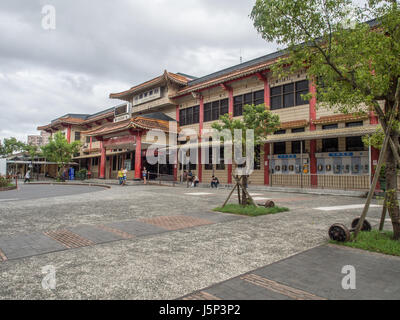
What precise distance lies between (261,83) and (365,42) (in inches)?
652

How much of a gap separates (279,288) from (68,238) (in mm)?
3982

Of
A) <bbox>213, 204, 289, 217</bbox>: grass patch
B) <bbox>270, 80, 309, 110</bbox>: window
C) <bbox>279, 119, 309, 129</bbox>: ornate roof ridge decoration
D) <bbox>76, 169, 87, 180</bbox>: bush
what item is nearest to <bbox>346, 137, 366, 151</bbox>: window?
<bbox>279, 119, 309, 129</bbox>: ornate roof ridge decoration

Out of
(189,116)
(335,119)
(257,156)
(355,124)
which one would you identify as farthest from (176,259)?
(189,116)

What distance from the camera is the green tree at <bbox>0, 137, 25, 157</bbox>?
48.7 metres

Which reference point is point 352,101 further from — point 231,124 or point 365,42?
point 231,124

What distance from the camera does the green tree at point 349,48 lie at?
474cm

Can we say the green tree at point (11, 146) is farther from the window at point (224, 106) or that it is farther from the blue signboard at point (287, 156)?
the blue signboard at point (287, 156)

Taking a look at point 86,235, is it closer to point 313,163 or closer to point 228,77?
point 313,163

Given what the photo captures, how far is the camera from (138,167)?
981 inches

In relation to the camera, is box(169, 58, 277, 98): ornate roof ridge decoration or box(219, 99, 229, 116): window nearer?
box(169, 58, 277, 98): ornate roof ridge decoration

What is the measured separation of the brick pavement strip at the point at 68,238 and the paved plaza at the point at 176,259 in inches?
0.7

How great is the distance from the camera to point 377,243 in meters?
4.59

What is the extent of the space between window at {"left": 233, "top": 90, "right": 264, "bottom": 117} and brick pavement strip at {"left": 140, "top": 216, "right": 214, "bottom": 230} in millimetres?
15596

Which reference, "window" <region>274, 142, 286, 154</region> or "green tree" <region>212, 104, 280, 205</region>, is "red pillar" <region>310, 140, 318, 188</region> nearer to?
"window" <region>274, 142, 286, 154</region>
